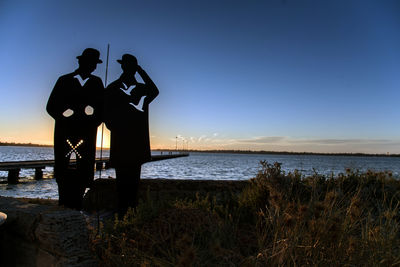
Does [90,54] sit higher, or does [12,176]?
[90,54]

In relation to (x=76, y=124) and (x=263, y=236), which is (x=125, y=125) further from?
(x=263, y=236)

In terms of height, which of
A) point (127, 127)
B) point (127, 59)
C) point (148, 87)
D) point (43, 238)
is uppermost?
point (127, 59)

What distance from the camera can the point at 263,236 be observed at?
2.53 m

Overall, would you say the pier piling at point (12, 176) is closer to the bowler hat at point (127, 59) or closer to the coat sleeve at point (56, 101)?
the coat sleeve at point (56, 101)

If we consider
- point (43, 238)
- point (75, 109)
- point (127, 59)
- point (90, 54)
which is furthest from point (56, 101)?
point (43, 238)

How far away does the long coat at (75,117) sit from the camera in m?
4.71

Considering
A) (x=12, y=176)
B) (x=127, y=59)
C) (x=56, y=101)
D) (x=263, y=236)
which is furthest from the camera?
(x=12, y=176)

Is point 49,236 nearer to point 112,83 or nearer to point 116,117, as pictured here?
point 116,117

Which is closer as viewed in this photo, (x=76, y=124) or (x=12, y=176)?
(x=76, y=124)

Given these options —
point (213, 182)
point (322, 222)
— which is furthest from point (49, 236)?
point (213, 182)

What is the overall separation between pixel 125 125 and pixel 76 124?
0.81 meters

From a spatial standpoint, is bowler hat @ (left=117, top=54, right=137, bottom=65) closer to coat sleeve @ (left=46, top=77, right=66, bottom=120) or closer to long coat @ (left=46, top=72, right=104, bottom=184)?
long coat @ (left=46, top=72, right=104, bottom=184)

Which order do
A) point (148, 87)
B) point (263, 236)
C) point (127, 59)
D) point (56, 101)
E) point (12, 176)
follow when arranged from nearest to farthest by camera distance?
point (263, 236)
point (56, 101)
point (127, 59)
point (148, 87)
point (12, 176)

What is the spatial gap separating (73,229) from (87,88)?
2.88 m
